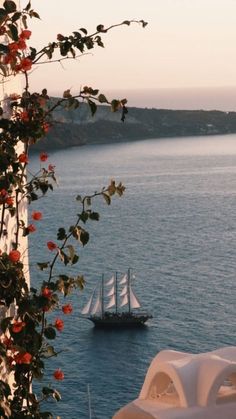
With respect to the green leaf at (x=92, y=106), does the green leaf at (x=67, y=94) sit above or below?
above

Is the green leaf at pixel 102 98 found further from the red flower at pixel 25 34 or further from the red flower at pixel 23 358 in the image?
the red flower at pixel 23 358

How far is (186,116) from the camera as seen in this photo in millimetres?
131250

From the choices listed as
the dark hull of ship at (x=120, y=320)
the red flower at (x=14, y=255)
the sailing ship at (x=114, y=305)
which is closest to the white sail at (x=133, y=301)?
the sailing ship at (x=114, y=305)

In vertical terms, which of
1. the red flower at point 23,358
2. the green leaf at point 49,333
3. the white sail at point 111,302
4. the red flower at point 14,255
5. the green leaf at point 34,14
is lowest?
the white sail at point 111,302

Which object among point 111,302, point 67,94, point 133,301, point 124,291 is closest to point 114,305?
point 111,302

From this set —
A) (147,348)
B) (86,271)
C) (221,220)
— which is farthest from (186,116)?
(147,348)

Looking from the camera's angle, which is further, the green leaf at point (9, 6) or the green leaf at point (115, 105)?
the green leaf at point (115, 105)

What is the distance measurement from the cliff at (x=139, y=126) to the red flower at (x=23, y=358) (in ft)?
352

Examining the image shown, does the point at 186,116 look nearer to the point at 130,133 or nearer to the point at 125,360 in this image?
the point at 130,133

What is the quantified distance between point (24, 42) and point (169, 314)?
3358 centimetres

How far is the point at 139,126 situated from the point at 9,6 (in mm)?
123168

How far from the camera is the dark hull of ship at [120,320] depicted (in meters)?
36.1

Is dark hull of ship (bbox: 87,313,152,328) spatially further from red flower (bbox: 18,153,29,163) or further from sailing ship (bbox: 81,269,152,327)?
red flower (bbox: 18,153,29,163)

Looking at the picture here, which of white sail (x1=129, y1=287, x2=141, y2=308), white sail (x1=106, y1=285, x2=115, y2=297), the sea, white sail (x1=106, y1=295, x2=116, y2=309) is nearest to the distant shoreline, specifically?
the sea
